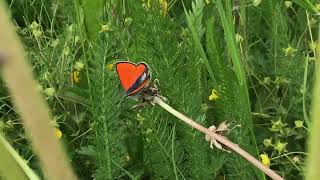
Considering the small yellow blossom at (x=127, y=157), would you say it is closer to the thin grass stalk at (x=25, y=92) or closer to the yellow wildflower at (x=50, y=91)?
the yellow wildflower at (x=50, y=91)

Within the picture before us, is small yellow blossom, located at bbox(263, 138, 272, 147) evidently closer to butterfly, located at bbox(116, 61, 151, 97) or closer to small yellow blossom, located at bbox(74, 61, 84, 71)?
small yellow blossom, located at bbox(74, 61, 84, 71)

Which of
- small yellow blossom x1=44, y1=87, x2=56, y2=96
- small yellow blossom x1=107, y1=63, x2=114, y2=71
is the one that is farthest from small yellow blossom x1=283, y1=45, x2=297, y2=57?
small yellow blossom x1=44, y1=87, x2=56, y2=96

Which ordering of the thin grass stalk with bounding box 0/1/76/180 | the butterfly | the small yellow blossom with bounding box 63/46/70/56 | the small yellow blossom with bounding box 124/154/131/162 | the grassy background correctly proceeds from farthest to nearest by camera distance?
the small yellow blossom with bounding box 63/46/70/56 < the small yellow blossom with bounding box 124/154/131/162 < the grassy background < the butterfly < the thin grass stalk with bounding box 0/1/76/180

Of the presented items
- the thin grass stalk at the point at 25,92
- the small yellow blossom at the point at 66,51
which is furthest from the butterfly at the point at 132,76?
the small yellow blossom at the point at 66,51

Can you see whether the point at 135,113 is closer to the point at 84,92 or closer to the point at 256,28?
the point at 84,92

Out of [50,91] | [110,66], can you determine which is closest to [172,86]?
[110,66]

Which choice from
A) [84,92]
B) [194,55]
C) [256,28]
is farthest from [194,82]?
[256,28]

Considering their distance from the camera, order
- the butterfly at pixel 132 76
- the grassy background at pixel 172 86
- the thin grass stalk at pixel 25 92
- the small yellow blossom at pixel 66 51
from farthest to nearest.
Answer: the small yellow blossom at pixel 66 51
the grassy background at pixel 172 86
the butterfly at pixel 132 76
the thin grass stalk at pixel 25 92
